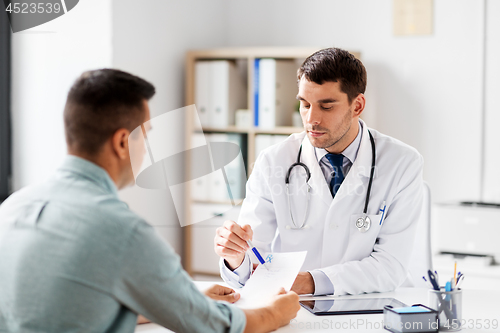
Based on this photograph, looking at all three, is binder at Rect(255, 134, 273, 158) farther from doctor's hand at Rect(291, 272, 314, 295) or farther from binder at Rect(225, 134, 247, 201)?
doctor's hand at Rect(291, 272, 314, 295)

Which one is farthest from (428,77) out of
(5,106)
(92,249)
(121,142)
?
(92,249)

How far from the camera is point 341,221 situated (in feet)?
5.50

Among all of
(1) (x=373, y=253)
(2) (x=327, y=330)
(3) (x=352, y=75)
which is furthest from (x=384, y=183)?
(2) (x=327, y=330)

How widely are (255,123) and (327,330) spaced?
219 centimetres

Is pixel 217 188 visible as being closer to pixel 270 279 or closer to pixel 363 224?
pixel 363 224

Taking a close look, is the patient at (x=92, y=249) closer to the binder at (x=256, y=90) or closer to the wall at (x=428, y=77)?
the binder at (x=256, y=90)

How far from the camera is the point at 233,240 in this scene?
4.85 feet

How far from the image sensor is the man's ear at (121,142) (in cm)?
99

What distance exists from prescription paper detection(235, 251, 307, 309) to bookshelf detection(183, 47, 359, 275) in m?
1.79

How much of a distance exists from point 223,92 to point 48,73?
102 cm

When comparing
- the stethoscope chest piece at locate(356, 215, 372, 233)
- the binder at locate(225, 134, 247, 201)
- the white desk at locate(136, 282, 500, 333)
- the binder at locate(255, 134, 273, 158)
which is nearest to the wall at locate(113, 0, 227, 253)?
the binder at locate(225, 134, 247, 201)

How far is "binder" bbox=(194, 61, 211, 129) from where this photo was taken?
3.32 metres

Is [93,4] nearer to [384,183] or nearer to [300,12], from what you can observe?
[300,12]

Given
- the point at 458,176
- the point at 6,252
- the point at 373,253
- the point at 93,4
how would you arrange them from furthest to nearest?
the point at 458,176
the point at 93,4
the point at 373,253
the point at 6,252
